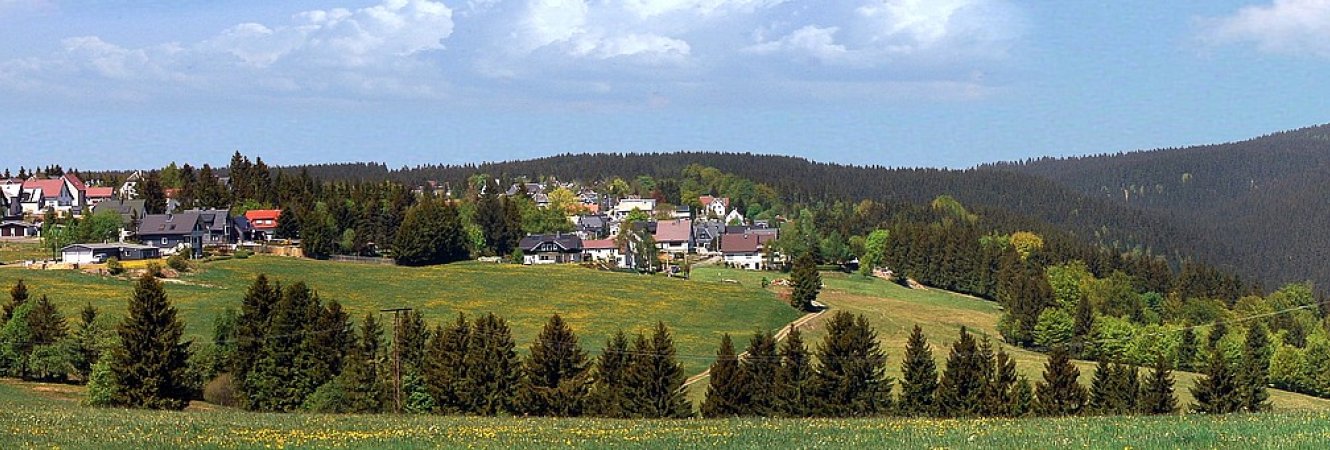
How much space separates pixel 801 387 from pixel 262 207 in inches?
4774

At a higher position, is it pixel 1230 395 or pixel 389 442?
pixel 389 442

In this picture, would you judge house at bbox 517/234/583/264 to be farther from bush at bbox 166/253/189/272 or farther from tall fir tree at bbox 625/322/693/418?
tall fir tree at bbox 625/322/693/418

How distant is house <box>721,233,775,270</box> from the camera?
17275cm

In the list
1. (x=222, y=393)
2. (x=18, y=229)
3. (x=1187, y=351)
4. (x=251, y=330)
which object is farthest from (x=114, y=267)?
(x=1187, y=351)

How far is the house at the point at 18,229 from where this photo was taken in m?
151

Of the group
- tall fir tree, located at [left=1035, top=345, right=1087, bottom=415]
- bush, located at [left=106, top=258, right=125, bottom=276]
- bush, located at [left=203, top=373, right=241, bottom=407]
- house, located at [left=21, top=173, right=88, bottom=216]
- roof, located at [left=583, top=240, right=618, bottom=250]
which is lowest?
bush, located at [left=203, top=373, right=241, bottom=407]

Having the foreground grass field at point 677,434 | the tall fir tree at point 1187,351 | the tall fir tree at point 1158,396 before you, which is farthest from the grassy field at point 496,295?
the foreground grass field at point 677,434

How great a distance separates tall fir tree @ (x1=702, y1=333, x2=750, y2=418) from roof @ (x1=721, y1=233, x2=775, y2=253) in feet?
381

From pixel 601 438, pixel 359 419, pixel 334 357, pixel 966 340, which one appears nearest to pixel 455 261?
pixel 334 357

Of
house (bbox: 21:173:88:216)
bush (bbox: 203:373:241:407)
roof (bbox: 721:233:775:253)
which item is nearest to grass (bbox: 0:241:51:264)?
house (bbox: 21:173:88:216)

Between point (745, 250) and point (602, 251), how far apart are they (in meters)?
18.7

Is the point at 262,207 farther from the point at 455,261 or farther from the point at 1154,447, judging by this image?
the point at 1154,447

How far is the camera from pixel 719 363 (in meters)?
59.4

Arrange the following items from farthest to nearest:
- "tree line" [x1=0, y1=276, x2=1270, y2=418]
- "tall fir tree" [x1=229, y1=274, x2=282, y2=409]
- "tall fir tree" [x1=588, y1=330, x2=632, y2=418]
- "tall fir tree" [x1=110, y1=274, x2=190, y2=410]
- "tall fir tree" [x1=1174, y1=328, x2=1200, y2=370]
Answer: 1. "tall fir tree" [x1=1174, y1=328, x2=1200, y2=370]
2. "tall fir tree" [x1=229, y1=274, x2=282, y2=409]
3. "tall fir tree" [x1=588, y1=330, x2=632, y2=418]
4. "tree line" [x1=0, y1=276, x2=1270, y2=418]
5. "tall fir tree" [x1=110, y1=274, x2=190, y2=410]
